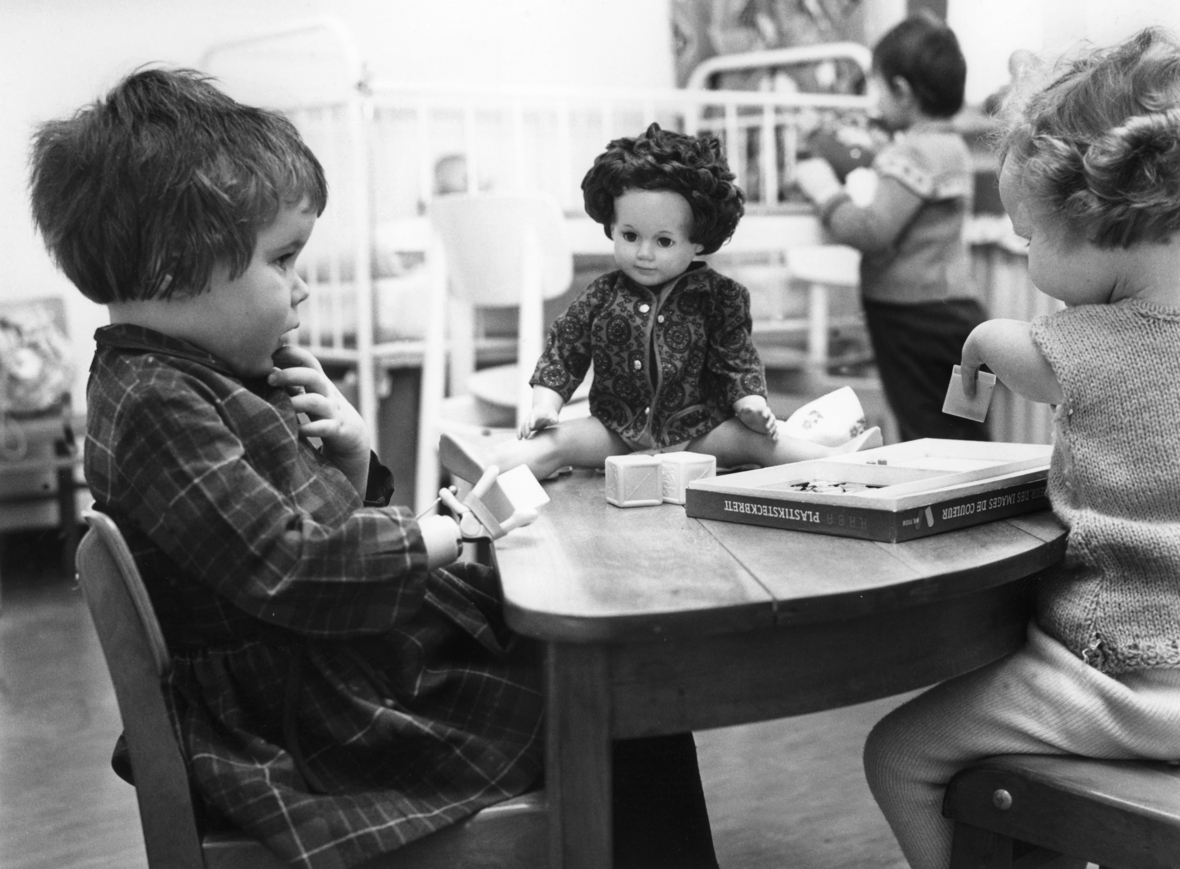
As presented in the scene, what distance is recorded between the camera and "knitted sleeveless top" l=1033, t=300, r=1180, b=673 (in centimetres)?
103

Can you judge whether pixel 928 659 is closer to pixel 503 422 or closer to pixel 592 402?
pixel 592 402

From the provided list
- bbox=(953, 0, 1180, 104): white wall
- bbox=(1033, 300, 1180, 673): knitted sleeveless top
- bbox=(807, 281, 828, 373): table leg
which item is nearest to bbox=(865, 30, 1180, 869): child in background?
bbox=(1033, 300, 1180, 673): knitted sleeveless top

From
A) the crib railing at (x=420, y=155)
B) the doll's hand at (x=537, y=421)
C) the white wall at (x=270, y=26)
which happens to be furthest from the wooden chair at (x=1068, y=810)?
the white wall at (x=270, y=26)

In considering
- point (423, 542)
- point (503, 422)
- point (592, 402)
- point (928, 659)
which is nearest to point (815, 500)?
point (928, 659)

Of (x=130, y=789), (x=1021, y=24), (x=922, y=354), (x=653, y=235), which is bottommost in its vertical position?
(x=130, y=789)

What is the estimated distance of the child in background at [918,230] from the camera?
296 cm

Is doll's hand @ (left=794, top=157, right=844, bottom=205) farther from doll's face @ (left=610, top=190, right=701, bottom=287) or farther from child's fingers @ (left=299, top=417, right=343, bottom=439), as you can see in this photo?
child's fingers @ (left=299, top=417, right=343, bottom=439)

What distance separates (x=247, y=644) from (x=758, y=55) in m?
3.51

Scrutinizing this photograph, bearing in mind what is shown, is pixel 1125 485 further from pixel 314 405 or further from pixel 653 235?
pixel 314 405

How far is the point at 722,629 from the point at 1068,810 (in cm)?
40

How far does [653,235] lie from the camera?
4.51 ft

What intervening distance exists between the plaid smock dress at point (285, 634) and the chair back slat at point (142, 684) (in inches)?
0.9

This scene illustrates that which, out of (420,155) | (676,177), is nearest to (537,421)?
(676,177)

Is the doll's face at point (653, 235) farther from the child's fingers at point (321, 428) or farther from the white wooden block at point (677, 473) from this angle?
the child's fingers at point (321, 428)
